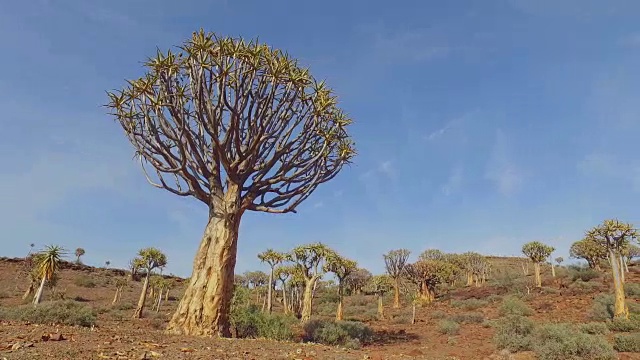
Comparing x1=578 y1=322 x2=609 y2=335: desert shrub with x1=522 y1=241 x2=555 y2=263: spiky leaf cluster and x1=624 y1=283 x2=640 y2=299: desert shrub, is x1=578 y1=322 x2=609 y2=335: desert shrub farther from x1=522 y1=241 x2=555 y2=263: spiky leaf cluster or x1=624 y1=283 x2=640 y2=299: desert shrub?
x1=522 y1=241 x2=555 y2=263: spiky leaf cluster

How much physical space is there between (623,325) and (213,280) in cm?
1488

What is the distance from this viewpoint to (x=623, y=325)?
50.1ft

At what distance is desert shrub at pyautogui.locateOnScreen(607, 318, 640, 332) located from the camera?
49.1 ft

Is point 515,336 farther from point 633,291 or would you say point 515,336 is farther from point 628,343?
point 633,291

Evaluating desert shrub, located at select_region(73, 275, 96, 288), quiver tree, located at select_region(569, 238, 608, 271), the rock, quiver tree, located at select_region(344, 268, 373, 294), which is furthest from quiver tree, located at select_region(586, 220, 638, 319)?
desert shrub, located at select_region(73, 275, 96, 288)

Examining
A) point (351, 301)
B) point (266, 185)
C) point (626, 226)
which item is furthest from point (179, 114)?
point (351, 301)

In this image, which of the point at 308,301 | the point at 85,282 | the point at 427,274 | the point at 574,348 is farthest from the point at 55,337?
the point at 85,282

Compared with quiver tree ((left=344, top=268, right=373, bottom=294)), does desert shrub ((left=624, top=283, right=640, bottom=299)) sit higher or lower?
lower

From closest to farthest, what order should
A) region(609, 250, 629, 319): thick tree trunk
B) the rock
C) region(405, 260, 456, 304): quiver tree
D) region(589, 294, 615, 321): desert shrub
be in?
the rock < region(609, 250, 629, 319): thick tree trunk < region(589, 294, 615, 321): desert shrub < region(405, 260, 456, 304): quiver tree

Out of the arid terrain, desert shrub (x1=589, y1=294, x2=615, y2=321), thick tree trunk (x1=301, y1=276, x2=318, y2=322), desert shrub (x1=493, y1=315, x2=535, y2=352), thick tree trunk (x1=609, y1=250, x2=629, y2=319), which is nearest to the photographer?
the arid terrain

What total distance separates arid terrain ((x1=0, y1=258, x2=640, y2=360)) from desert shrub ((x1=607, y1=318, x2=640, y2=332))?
3140 mm

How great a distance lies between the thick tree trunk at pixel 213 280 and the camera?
31.7 ft

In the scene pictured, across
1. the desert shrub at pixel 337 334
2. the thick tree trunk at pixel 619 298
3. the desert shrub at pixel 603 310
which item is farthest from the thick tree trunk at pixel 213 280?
the desert shrub at pixel 603 310

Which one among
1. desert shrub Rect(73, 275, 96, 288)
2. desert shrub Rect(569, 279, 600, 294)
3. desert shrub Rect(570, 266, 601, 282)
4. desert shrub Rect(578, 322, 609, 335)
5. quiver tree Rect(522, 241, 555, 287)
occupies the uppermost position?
quiver tree Rect(522, 241, 555, 287)
